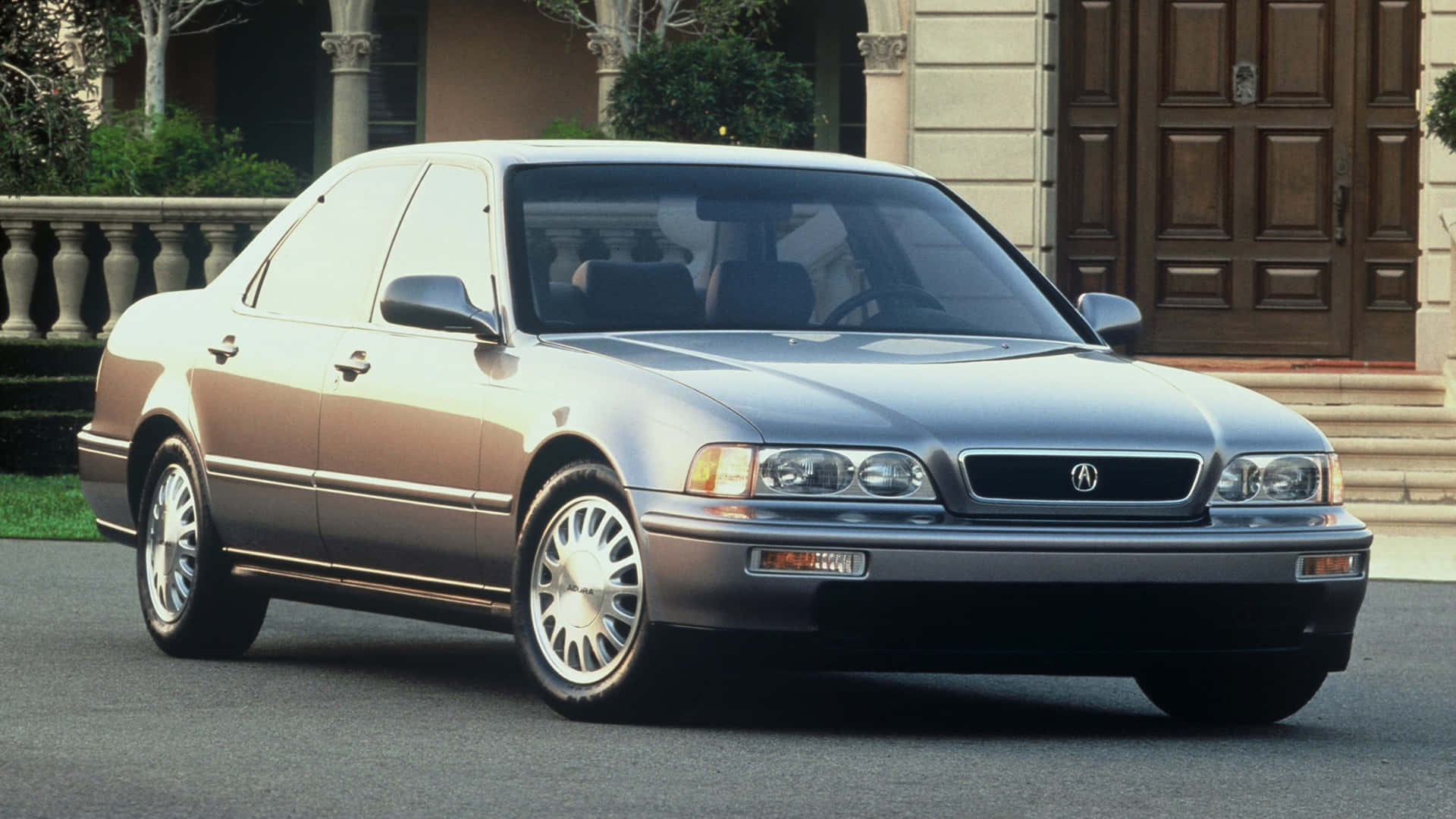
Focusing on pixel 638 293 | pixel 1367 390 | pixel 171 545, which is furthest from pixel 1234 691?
pixel 1367 390

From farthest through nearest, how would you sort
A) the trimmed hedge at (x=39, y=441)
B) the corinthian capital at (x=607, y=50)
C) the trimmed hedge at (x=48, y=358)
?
the corinthian capital at (x=607, y=50)
the trimmed hedge at (x=48, y=358)
the trimmed hedge at (x=39, y=441)

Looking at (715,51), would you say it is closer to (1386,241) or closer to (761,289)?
(1386,241)

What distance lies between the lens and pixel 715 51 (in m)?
18.2

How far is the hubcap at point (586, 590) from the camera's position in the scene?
6582mm

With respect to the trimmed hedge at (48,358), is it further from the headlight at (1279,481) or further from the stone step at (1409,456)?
the headlight at (1279,481)

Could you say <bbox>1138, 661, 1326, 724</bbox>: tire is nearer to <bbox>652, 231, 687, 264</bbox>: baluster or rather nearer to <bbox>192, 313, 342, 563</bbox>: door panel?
<bbox>652, 231, 687, 264</bbox>: baluster

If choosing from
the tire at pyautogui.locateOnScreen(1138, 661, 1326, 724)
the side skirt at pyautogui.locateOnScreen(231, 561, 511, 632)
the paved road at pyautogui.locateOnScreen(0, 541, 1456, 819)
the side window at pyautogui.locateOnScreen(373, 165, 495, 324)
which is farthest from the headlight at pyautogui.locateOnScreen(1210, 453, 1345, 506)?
the side window at pyautogui.locateOnScreen(373, 165, 495, 324)

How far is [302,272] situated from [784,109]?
10.4 meters

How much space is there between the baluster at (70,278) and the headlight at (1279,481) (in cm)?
1178

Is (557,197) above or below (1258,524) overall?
above

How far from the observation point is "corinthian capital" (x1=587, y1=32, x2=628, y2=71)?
21.0m

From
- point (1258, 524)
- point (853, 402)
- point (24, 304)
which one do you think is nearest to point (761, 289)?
point (853, 402)

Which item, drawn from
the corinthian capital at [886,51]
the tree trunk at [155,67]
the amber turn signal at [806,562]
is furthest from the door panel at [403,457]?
the tree trunk at [155,67]

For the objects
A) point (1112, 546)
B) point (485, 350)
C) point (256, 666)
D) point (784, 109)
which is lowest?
point (256, 666)
